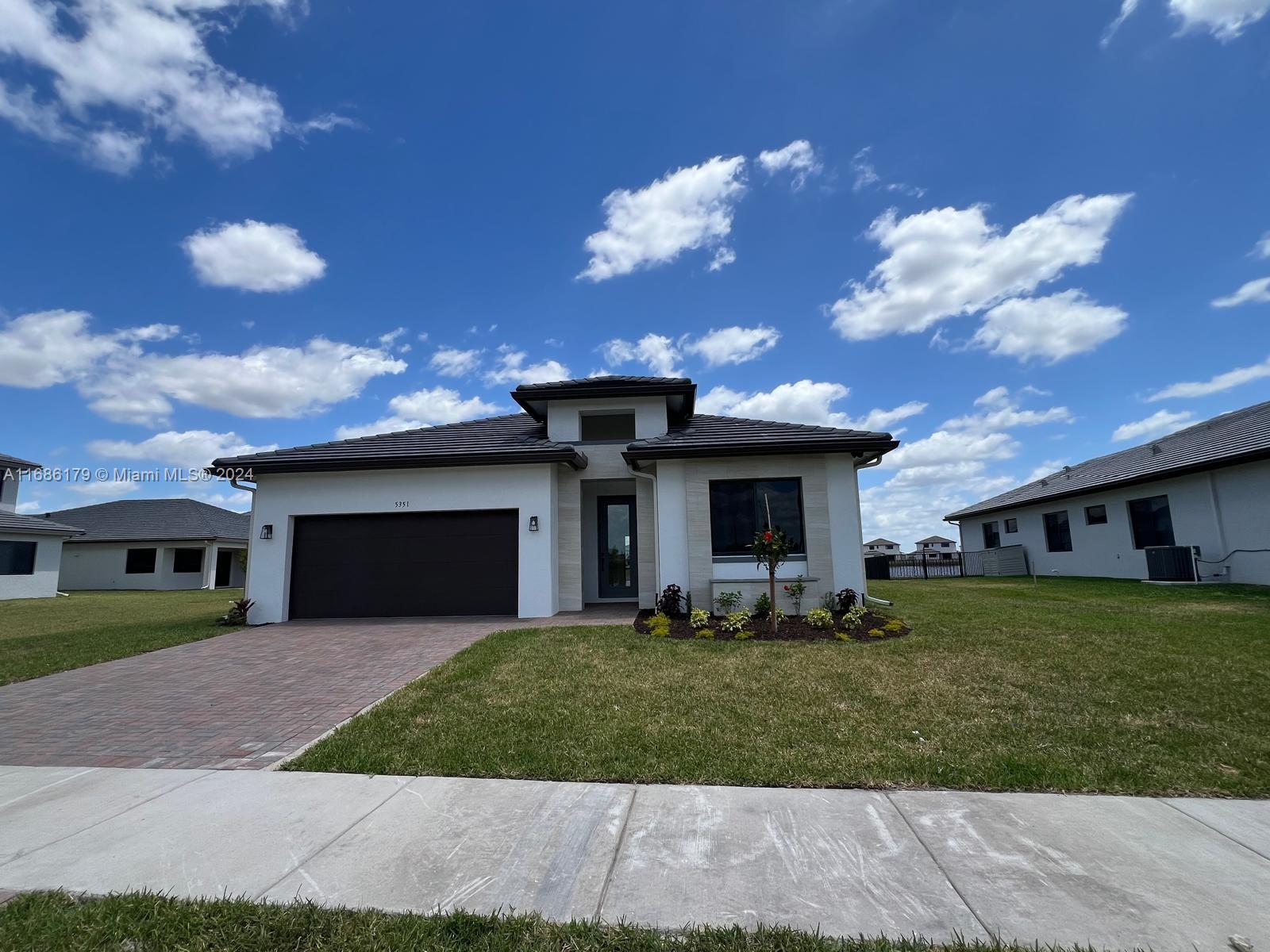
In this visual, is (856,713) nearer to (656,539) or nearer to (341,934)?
(341,934)

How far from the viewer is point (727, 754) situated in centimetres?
436

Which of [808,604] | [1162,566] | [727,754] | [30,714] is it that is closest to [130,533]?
[30,714]

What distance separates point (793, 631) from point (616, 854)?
712 centimetres

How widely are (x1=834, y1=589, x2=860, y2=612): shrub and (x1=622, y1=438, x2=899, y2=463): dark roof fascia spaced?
2692 millimetres

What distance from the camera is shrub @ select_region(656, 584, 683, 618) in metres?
11.0

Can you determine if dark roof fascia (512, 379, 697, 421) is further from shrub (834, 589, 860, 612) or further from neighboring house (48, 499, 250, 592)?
neighboring house (48, 499, 250, 592)

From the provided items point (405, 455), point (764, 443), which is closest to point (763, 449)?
point (764, 443)

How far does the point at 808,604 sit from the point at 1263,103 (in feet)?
39.5

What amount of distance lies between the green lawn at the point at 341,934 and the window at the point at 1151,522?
19.7 m

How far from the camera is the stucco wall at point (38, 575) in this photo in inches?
924

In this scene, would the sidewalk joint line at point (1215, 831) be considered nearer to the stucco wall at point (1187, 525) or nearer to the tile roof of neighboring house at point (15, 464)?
the stucco wall at point (1187, 525)

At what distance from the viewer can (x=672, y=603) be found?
11039mm

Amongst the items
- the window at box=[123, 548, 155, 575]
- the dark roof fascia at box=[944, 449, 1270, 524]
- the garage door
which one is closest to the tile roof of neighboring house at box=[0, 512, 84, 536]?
the window at box=[123, 548, 155, 575]

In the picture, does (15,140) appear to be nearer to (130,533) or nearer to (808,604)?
(808,604)
